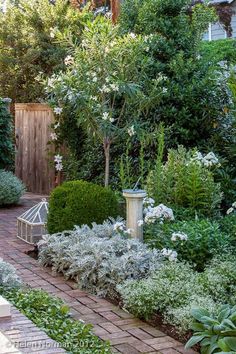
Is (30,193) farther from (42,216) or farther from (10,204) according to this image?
(42,216)

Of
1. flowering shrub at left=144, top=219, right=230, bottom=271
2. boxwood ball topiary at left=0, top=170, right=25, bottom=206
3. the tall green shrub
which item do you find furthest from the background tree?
flowering shrub at left=144, top=219, right=230, bottom=271

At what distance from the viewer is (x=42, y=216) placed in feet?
23.4

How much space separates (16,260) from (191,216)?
1.87 metres

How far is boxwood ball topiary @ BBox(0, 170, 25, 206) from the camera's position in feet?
32.8

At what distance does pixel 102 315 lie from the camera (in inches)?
177

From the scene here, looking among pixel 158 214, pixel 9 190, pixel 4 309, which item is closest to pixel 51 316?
pixel 4 309

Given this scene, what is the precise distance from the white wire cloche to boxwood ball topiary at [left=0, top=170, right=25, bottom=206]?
2.73 metres

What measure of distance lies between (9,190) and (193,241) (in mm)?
5292

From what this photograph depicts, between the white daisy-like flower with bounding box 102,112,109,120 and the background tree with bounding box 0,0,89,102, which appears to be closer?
the white daisy-like flower with bounding box 102,112,109,120

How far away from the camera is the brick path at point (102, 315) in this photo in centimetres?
390

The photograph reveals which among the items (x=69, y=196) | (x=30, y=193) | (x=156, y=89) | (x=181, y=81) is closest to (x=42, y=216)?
(x=69, y=196)

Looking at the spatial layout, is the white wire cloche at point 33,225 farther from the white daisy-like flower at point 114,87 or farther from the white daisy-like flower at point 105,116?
the white daisy-like flower at point 114,87

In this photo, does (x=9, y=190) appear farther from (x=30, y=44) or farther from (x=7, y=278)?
(x=7, y=278)

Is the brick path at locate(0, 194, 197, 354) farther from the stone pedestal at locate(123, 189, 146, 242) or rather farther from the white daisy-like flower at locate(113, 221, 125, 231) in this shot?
the stone pedestal at locate(123, 189, 146, 242)
